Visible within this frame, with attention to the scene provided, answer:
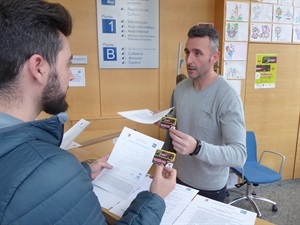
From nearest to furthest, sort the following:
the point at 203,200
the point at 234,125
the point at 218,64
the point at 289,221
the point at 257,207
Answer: the point at 203,200, the point at 234,125, the point at 289,221, the point at 257,207, the point at 218,64

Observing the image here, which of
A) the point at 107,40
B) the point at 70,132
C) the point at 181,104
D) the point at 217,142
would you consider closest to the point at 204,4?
the point at 107,40

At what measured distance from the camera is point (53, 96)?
0.78 m

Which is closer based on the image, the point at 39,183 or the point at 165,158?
the point at 39,183

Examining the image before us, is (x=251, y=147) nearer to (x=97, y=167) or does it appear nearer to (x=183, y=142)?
(x=183, y=142)

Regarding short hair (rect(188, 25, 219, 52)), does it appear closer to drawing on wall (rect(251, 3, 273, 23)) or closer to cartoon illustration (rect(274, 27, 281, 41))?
drawing on wall (rect(251, 3, 273, 23))

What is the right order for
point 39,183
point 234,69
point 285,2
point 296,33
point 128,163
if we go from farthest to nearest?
point 296,33 < point 285,2 < point 234,69 < point 128,163 < point 39,183

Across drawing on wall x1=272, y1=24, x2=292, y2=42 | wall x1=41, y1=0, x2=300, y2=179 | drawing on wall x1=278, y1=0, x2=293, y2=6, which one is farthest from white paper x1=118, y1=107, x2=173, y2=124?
Answer: drawing on wall x1=278, y1=0, x2=293, y2=6

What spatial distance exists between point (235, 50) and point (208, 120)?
1.78m

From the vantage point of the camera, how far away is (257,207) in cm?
278

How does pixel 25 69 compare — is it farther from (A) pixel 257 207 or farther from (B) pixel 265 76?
(B) pixel 265 76

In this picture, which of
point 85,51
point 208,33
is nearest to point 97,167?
point 208,33

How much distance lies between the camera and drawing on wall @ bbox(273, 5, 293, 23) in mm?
3180

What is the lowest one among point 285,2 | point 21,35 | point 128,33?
point 21,35

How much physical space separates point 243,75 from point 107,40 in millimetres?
1672
